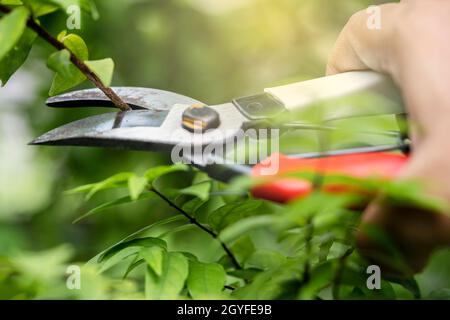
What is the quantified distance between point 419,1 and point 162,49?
5.07 feet

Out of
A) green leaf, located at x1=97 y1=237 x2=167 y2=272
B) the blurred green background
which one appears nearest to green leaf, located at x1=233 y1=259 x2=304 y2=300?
green leaf, located at x1=97 y1=237 x2=167 y2=272

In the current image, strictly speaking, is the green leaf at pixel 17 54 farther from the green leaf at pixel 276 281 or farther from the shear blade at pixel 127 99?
the green leaf at pixel 276 281

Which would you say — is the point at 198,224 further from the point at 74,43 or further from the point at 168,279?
the point at 74,43

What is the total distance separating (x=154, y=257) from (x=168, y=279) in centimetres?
3

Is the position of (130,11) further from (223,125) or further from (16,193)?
(223,125)

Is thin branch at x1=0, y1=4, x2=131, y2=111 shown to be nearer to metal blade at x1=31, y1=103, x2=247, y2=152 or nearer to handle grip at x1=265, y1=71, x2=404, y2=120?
metal blade at x1=31, y1=103, x2=247, y2=152

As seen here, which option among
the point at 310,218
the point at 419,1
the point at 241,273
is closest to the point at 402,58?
the point at 419,1

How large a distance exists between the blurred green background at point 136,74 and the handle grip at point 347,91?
111 centimetres

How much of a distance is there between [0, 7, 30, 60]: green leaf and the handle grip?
32 centimetres

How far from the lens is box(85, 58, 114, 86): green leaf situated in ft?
2.93

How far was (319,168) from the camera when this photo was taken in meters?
0.80

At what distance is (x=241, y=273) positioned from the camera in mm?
1011

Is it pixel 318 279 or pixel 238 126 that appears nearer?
pixel 318 279

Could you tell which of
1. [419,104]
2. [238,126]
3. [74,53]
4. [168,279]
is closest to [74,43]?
[74,53]
